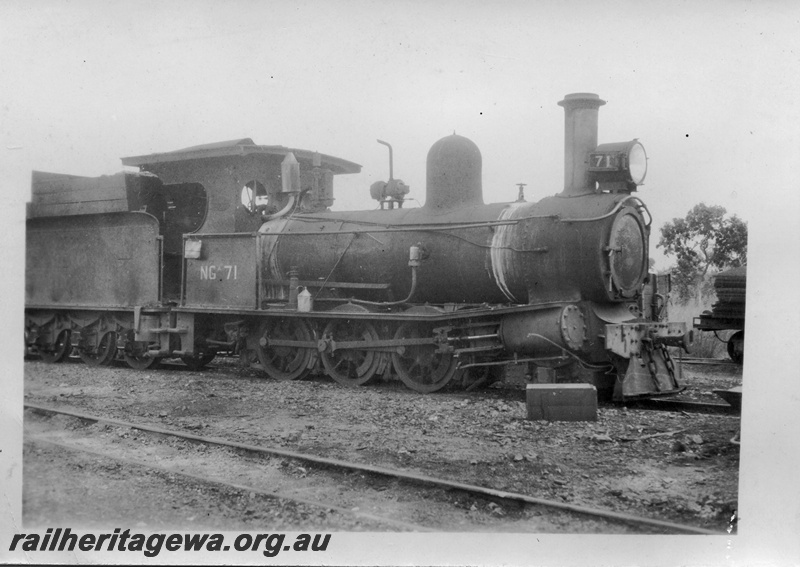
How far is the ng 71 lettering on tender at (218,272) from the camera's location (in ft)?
32.6

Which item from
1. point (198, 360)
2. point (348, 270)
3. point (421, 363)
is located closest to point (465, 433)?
point (421, 363)

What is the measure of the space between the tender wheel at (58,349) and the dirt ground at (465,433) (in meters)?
1.87

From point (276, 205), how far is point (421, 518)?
21.9ft

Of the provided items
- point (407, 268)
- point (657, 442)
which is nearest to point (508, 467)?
point (657, 442)

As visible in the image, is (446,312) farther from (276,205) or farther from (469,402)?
(276,205)

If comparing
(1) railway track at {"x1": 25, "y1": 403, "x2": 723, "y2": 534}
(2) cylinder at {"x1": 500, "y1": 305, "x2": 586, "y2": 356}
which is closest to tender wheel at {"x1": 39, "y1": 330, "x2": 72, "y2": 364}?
(1) railway track at {"x1": 25, "y1": 403, "x2": 723, "y2": 534}

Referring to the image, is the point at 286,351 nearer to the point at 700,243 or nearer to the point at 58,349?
the point at 58,349

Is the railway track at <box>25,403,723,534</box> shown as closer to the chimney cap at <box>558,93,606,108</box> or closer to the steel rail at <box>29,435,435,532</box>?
the steel rail at <box>29,435,435,532</box>

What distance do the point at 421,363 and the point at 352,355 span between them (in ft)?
3.10

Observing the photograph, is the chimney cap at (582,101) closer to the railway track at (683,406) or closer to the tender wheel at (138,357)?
the railway track at (683,406)

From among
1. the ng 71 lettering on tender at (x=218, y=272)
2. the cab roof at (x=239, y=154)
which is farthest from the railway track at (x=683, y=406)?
the cab roof at (x=239, y=154)

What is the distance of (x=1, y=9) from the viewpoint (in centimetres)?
568

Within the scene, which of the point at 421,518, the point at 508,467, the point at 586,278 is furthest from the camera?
the point at 586,278

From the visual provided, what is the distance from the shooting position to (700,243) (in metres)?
9.16
